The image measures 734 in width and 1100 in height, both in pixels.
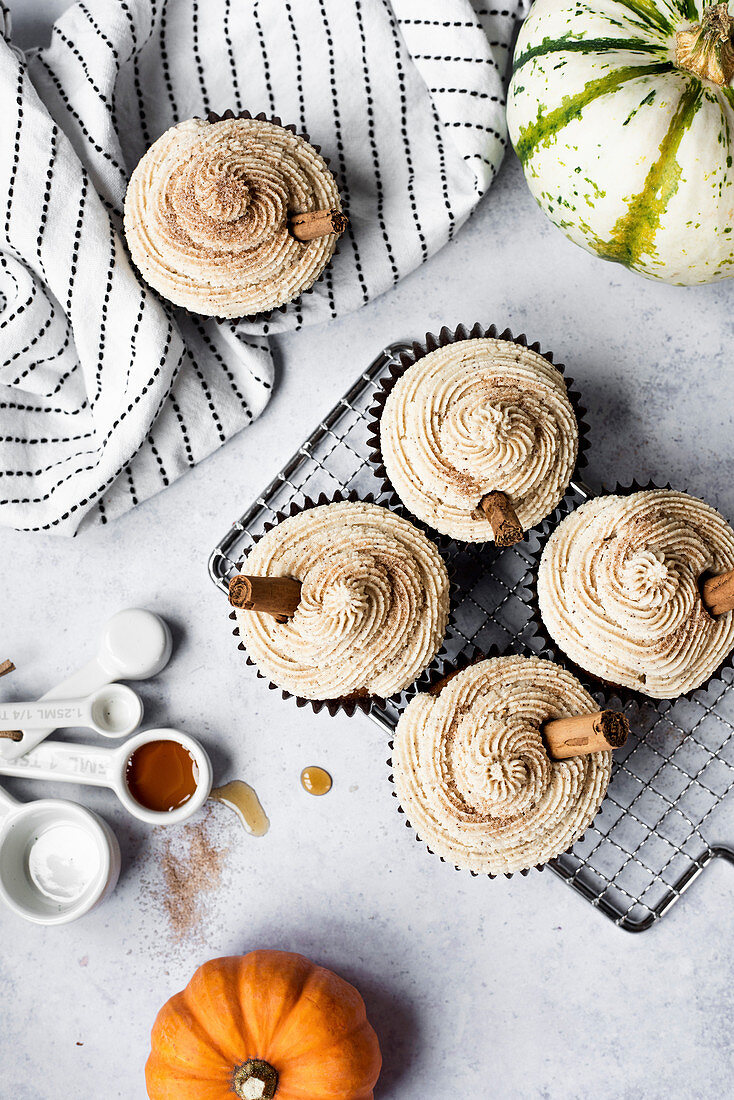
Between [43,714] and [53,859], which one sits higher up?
[43,714]

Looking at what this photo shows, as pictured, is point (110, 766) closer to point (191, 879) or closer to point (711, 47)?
point (191, 879)

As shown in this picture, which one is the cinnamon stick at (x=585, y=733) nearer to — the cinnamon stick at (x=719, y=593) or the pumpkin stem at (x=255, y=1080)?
the cinnamon stick at (x=719, y=593)

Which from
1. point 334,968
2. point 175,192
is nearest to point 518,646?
point 334,968

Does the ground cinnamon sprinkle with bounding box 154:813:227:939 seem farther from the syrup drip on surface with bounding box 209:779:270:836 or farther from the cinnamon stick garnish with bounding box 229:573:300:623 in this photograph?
the cinnamon stick garnish with bounding box 229:573:300:623

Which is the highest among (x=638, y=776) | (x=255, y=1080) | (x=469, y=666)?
(x=469, y=666)

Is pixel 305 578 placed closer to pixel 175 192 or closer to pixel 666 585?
pixel 666 585

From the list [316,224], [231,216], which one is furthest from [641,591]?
[231,216]

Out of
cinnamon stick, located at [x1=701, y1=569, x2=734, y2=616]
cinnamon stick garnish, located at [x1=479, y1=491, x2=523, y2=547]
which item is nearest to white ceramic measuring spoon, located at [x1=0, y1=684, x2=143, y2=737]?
cinnamon stick garnish, located at [x1=479, y1=491, x2=523, y2=547]
